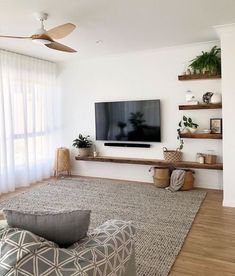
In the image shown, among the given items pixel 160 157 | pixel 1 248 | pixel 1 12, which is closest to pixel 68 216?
pixel 1 248

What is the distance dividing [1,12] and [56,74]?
2.94 m

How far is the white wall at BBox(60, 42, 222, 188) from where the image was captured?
4.57 m

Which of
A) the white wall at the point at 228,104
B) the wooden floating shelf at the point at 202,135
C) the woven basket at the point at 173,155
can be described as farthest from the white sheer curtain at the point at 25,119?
the white wall at the point at 228,104

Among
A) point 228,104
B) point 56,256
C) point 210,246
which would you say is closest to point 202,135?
point 228,104

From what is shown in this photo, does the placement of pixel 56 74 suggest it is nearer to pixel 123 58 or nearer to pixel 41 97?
pixel 41 97

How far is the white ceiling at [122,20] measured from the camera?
2736 mm

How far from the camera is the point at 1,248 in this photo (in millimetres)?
1142

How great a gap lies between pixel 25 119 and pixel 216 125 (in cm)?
345

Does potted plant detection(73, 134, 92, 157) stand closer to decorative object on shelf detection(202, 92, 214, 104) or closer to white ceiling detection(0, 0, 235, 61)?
white ceiling detection(0, 0, 235, 61)

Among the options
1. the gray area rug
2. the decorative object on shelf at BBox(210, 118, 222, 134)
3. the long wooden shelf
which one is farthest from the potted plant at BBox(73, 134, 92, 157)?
the decorative object on shelf at BBox(210, 118, 222, 134)

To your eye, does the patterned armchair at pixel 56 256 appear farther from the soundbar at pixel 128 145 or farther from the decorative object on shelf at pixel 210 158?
the soundbar at pixel 128 145

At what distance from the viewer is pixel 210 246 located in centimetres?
262

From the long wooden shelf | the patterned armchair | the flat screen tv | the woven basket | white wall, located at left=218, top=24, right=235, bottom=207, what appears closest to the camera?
the patterned armchair

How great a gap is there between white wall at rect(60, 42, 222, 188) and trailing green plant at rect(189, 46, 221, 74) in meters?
0.26
